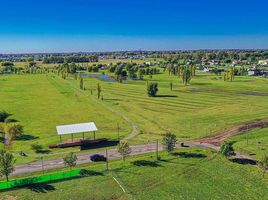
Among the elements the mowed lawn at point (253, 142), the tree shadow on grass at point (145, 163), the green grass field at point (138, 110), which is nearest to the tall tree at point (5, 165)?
the green grass field at point (138, 110)

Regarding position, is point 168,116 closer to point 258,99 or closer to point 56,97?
point 258,99

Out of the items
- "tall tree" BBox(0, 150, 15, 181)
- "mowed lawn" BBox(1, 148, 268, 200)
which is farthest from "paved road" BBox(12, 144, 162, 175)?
"mowed lawn" BBox(1, 148, 268, 200)

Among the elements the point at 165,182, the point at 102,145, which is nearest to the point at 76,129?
the point at 102,145

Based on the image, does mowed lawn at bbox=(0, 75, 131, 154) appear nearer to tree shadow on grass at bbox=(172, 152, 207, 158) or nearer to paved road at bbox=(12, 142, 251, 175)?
paved road at bbox=(12, 142, 251, 175)

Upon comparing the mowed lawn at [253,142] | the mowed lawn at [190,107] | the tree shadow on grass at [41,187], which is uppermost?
the mowed lawn at [190,107]

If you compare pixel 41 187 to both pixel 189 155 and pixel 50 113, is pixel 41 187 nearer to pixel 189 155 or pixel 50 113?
pixel 189 155

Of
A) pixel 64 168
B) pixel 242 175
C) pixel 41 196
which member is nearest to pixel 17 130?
pixel 64 168

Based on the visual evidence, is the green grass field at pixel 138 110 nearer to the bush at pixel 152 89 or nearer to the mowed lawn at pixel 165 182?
the bush at pixel 152 89
